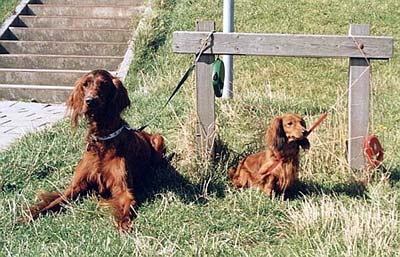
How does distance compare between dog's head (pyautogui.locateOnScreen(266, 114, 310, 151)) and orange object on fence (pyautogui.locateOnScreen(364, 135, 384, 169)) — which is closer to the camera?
dog's head (pyautogui.locateOnScreen(266, 114, 310, 151))

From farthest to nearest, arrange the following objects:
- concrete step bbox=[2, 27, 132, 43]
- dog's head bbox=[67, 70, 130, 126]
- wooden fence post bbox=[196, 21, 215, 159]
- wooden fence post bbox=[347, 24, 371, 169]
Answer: concrete step bbox=[2, 27, 132, 43] → wooden fence post bbox=[196, 21, 215, 159] → wooden fence post bbox=[347, 24, 371, 169] → dog's head bbox=[67, 70, 130, 126]

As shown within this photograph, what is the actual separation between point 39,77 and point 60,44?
40.8 inches

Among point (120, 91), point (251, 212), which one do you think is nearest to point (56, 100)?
point (120, 91)

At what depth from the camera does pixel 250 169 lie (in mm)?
5629

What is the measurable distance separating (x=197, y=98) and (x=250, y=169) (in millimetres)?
833

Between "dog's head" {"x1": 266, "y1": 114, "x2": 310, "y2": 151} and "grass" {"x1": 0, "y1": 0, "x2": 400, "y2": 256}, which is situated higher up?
"dog's head" {"x1": 266, "y1": 114, "x2": 310, "y2": 151}

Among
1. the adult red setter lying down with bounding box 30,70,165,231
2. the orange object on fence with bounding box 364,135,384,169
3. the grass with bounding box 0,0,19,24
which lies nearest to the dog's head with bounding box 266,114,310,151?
the orange object on fence with bounding box 364,135,384,169

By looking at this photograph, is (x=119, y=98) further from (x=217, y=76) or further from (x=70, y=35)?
(x=70, y=35)

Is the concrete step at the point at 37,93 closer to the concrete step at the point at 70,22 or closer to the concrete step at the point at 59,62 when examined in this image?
the concrete step at the point at 59,62

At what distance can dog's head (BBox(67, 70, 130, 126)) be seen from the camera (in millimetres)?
5156

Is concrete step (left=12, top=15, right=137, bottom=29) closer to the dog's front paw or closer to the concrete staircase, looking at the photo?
the concrete staircase

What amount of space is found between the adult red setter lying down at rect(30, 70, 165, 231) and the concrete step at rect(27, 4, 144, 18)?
745 centimetres

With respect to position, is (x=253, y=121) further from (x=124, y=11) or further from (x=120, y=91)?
(x=124, y=11)

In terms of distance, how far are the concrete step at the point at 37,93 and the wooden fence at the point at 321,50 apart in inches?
196
